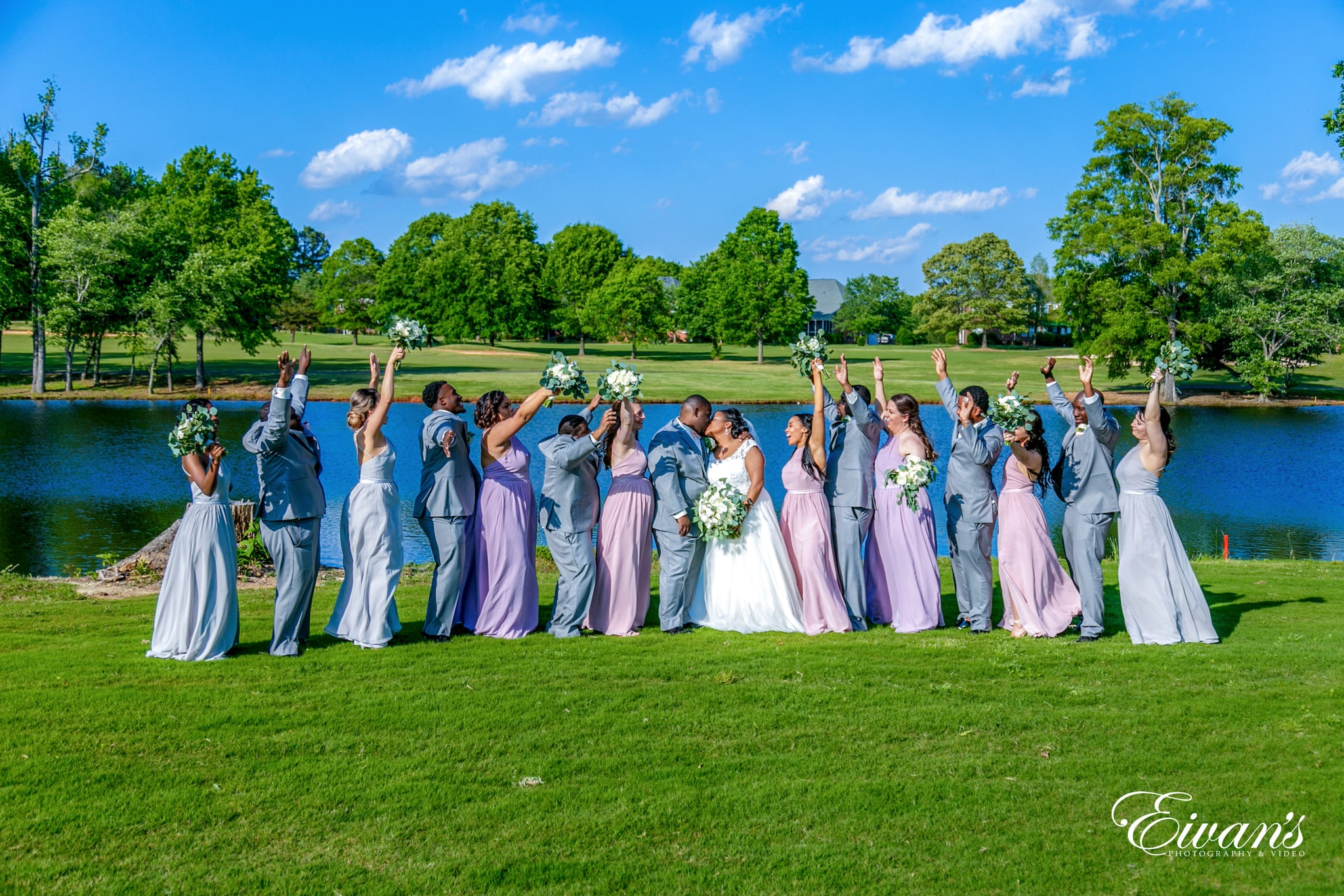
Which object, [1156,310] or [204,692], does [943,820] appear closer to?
[204,692]

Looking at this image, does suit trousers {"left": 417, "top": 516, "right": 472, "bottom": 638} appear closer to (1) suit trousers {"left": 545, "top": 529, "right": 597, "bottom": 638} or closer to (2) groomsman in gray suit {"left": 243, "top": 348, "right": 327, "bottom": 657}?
(1) suit trousers {"left": 545, "top": 529, "right": 597, "bottom": 638}

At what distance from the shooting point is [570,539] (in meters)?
9.65

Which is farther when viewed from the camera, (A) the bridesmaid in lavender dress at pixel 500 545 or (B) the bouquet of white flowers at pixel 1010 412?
(A) the bridesmaid in lavender dress at pixel 500 545

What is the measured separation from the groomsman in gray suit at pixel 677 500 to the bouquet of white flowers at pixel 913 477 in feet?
6.13

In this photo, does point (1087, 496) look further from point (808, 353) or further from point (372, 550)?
point (372, 550)

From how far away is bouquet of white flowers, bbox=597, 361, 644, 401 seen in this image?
9.28m

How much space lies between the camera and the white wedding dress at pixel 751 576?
9.95 metres

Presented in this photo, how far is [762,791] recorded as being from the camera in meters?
5.88

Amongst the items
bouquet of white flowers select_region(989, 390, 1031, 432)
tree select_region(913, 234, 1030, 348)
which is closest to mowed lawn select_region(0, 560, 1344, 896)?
bouquet of white flowers select_region(989, 390, 1031, 432)

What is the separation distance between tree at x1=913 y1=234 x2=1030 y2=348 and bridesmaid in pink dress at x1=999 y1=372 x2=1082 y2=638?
90499 mm

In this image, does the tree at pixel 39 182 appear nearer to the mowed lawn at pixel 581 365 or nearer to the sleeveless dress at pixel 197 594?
the mowed lawn at pixel 581 365

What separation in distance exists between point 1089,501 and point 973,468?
1.09 m

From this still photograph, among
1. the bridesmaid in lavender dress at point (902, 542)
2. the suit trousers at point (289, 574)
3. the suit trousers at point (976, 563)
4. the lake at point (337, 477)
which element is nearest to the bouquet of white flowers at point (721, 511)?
the bridesmaid in lavender dress at point (902, 542)

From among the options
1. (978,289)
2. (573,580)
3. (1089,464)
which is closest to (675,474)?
(573,580)
